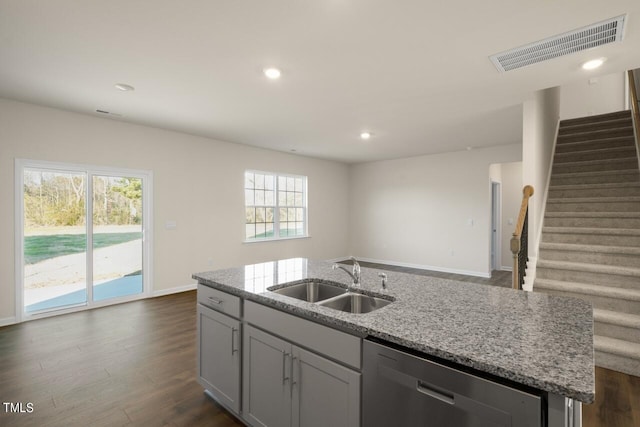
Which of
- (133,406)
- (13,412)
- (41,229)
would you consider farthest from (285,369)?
(41,229)

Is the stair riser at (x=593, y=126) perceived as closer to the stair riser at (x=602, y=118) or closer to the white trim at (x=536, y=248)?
the stair riser at (x=602, y=118)

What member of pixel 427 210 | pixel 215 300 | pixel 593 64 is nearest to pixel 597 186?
pixel 593 64

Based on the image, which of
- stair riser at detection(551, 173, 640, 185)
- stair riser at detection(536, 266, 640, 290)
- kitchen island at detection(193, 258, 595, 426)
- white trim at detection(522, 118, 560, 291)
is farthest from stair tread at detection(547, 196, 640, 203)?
kitchen island at detection(193, 258, 595, 426)

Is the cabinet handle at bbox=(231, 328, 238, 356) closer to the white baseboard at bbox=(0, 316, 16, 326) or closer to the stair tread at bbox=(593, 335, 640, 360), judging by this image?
the stair tread at bbox=(593, 335, 640, 360)

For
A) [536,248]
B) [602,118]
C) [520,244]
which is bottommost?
[536,248]

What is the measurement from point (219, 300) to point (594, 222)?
4.51 meters

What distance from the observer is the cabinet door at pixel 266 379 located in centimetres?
164

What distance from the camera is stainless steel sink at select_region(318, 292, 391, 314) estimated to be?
1885mm

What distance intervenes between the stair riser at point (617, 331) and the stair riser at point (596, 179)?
2.45 metres

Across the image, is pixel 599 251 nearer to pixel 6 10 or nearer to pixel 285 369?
pixel 285 369

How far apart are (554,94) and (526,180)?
9.14 ft

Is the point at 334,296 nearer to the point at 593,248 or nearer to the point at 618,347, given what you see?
the point at 618,347

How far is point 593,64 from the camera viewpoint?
2734mm

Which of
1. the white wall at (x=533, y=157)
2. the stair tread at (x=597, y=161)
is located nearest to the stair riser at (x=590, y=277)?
the white wall at (x=533, y=157)
